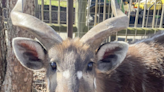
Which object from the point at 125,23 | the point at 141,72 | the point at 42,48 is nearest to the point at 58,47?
the point at 42,48

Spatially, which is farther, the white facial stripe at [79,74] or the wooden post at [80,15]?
the wooden post at [80,15]

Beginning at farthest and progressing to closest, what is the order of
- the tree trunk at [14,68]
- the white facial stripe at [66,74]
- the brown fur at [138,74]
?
the tree trunk at [14,68]
the brown fur at [138,74]
the white facial stripe at [66,74]

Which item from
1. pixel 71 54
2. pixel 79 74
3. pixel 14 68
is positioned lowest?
pixel 14 68

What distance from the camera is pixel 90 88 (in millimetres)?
2377

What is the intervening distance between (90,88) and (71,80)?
1.22ft

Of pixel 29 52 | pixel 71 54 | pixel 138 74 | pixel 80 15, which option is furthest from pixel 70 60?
pixel 80 15

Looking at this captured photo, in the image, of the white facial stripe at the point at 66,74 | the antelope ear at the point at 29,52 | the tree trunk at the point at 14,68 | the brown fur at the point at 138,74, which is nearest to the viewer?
the white facial stripe at the point at 66,74

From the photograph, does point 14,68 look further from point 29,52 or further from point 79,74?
point 79,74

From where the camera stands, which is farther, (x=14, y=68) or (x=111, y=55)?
(x=14, y=68)

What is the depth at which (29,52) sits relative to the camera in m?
2.57

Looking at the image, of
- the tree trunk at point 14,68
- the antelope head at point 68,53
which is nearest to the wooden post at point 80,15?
the tree trunk at point 14,68

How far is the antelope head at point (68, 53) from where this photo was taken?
2195 mm

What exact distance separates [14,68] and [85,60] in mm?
1640

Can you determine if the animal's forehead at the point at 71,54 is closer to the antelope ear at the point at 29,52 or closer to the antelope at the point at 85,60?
the antelope at the point at 85,60
